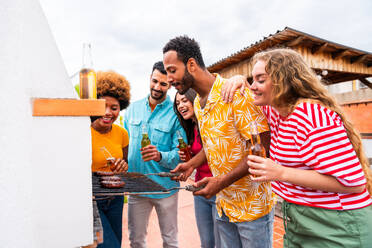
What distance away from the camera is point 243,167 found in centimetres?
172

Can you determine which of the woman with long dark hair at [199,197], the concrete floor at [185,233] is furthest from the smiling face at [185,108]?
the concrete floor at [185,233]

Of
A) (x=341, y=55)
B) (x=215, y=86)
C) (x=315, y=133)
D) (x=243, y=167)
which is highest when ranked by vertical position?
(x=341, y=55)

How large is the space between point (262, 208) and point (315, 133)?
2.61 feet

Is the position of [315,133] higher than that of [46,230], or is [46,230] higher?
[315,133]

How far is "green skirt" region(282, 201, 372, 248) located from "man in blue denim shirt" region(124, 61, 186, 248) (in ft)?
5.30

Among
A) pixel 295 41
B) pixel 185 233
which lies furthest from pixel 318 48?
pixel 185 233

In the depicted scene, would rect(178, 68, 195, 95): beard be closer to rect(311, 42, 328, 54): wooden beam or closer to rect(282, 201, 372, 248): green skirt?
rect(282, 201, 372, 248): green skirt

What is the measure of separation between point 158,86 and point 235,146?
5.07ft

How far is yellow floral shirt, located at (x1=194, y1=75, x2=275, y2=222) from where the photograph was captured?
1.76 metres

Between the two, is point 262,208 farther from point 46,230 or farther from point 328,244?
point 46,230

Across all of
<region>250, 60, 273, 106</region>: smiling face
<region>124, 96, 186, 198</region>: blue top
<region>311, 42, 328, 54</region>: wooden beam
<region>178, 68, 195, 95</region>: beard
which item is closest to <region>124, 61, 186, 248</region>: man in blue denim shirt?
<region>124, 96, 186, 198</region>: blue top

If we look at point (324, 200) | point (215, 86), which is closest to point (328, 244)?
point (324, 200)

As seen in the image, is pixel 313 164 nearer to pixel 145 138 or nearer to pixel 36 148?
pixel 36 148

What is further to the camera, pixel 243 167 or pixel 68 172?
pixel 243 167
